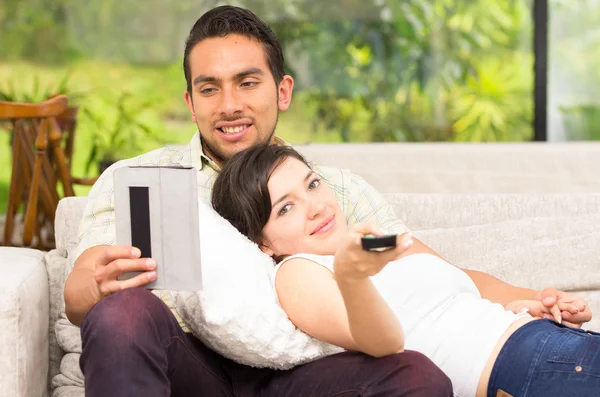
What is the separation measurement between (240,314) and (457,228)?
84cm

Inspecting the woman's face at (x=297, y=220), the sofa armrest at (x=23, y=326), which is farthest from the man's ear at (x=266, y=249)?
the sofa armrest at (x=23, y=326)

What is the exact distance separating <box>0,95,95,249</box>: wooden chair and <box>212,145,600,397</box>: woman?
5.29ft

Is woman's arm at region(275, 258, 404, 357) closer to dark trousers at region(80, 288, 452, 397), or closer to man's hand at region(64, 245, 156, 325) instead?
dark trousers at region(80, 288, 452, 397)

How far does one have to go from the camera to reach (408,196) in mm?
2131

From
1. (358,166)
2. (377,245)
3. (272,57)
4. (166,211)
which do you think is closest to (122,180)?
(166,211)

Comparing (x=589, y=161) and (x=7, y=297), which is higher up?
(x=589, y=161)

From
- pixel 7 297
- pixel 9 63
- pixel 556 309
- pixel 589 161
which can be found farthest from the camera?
pixel 9 63

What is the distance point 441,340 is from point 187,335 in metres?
0.45

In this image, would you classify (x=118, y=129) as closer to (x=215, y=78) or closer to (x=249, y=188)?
(x=215, y=78)

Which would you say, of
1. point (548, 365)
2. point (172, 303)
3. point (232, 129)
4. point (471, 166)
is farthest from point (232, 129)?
point (471, 166)

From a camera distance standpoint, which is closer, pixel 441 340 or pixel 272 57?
pixel 441 340

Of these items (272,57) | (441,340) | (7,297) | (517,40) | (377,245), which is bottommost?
(441,340)

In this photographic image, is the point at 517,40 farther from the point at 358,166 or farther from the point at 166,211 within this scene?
the point at 166,211

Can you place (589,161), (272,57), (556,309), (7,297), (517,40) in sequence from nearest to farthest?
(7,297)
(556,309)
(272,57)
(589,161)
(517,40)
